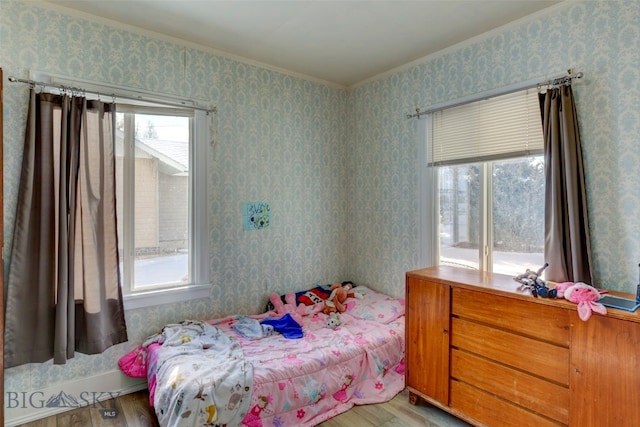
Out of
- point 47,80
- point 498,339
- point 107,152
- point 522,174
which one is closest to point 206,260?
point 107,152

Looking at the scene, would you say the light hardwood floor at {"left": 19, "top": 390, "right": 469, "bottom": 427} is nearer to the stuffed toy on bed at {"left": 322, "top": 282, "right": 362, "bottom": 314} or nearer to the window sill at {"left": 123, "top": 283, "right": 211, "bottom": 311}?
the window sill at {"left": 123, "top": 283, "right": 211, "bottom": 311}

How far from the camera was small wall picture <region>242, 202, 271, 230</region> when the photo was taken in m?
3.09

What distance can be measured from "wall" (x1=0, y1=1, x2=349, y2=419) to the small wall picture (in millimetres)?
50

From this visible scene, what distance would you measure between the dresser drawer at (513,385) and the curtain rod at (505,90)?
1.79 metres

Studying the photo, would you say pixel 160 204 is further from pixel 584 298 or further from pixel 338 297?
pixel 584 298

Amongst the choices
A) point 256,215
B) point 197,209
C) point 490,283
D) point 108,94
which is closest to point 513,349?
point 490,283

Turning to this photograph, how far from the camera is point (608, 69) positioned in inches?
79.8

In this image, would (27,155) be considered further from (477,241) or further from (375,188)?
(477,241)

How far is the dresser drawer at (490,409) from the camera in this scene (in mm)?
1832

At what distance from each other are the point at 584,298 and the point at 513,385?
0.62 metres

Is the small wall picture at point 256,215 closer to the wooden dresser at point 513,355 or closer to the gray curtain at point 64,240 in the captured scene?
the gray curtain at point 64,240

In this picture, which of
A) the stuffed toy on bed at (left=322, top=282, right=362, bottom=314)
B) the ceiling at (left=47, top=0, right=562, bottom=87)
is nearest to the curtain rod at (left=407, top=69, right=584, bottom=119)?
the ceiling at (left=47, top=0, right=562, bottom=87)

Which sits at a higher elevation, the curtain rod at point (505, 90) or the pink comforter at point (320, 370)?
the curtain rod at point (505, 90)

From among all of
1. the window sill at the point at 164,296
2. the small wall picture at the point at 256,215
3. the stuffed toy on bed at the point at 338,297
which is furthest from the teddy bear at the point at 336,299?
the window sill at the point at 164,296
